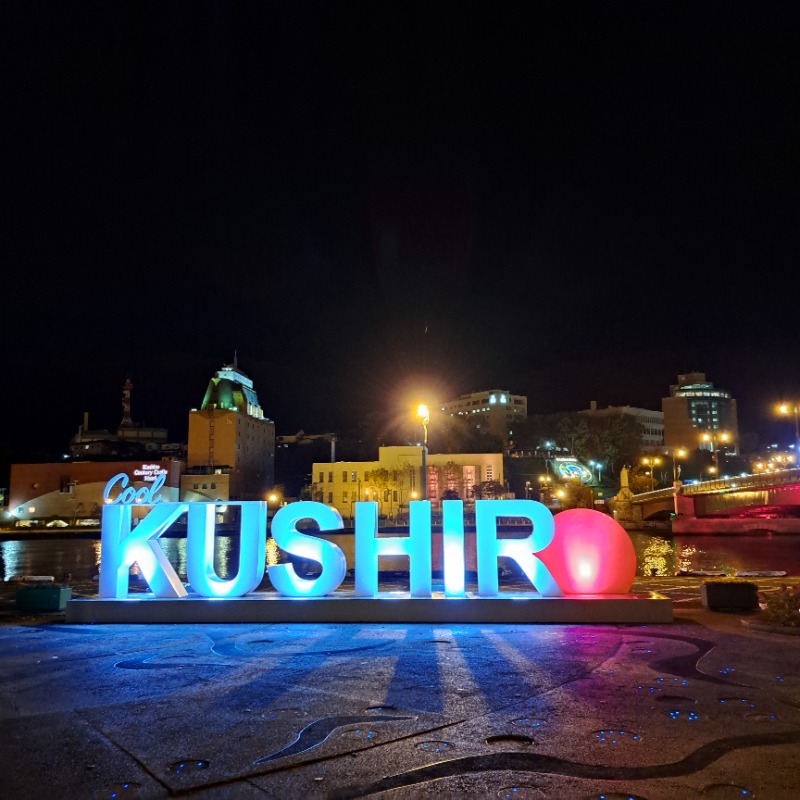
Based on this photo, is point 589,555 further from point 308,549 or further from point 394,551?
point 308,549

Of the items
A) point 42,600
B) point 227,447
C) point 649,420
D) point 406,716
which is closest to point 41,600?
point 42,600

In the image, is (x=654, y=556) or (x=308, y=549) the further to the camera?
(x=654, y=556)

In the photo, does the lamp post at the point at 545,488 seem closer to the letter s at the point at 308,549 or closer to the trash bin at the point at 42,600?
the letter s at the point at 308,549

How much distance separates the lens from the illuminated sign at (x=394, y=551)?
46.6ft

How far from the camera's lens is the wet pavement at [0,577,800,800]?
18.8 feet

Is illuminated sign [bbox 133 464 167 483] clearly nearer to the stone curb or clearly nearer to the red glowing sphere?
the red glowing sphere

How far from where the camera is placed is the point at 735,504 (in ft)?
210

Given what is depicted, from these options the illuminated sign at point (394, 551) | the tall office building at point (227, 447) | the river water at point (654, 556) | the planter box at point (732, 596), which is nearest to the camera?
the illuminated sign at point (394, 551)

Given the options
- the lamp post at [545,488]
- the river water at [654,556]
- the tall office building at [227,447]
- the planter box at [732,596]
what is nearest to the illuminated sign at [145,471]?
the tall office building at [227,447]

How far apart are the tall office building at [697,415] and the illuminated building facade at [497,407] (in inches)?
1302

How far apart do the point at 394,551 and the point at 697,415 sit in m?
156

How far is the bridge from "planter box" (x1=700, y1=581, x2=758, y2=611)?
4764 cm

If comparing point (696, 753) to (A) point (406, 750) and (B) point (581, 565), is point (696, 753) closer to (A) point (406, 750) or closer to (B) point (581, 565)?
(A) point (406, 750)

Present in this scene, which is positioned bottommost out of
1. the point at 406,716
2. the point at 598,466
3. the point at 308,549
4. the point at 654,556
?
the point at 654,556
